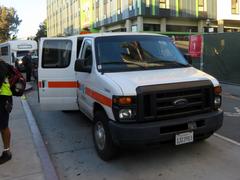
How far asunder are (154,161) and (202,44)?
12.0m

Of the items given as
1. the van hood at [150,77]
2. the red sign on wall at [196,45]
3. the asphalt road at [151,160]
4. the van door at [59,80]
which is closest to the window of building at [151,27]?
the red sign on wall at [196,45]

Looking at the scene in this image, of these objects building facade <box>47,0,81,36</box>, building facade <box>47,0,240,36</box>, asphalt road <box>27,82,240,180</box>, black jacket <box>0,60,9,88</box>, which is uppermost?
building facade <box>47,0,81,36</box>

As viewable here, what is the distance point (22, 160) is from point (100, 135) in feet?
4.29

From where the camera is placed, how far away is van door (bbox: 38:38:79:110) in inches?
300

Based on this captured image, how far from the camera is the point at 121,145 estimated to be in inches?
202

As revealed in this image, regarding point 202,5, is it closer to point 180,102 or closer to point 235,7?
point 235,7

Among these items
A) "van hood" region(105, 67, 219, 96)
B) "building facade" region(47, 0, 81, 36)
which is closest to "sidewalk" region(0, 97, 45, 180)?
"van hood" region(105, 67, 219, 96)

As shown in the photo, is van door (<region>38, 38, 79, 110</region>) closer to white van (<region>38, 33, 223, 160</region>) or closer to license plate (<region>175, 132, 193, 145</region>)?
white van (<region>38, 33, 223, 160</region>)

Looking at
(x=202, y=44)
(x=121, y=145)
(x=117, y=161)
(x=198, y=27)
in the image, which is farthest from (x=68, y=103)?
(x=198, y=27)

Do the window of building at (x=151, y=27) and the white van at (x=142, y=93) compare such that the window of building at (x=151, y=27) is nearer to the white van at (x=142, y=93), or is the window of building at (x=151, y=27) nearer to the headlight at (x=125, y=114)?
the white van at (x=142, y=93)

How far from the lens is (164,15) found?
37281mm

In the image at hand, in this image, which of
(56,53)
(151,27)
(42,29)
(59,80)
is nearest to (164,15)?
(151,27)

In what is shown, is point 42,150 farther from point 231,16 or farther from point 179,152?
point 231,16

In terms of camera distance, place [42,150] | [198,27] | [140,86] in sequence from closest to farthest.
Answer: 1. [140,86]
2. [42,150]
3. [198,27]
